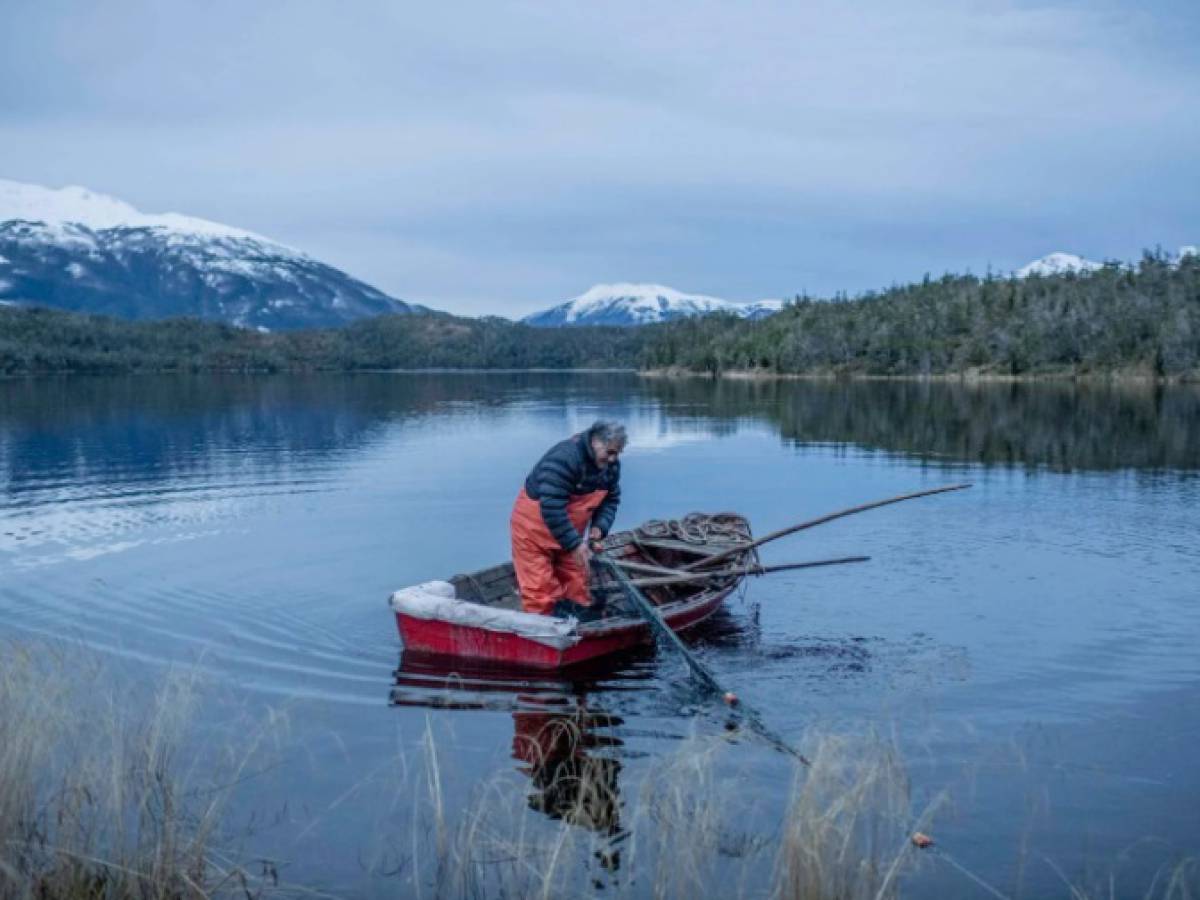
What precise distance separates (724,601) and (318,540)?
923 cm

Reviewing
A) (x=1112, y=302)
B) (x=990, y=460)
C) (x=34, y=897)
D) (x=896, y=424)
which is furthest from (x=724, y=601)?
(x=1112, y=302)

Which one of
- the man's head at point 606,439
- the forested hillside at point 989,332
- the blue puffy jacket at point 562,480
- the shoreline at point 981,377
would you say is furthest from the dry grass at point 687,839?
the forested hillside at point 989,332

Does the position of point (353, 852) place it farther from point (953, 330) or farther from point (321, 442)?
point (953, 330)

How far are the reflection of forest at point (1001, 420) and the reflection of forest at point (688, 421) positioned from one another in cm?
9

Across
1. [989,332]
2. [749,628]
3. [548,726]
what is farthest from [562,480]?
[989,332]

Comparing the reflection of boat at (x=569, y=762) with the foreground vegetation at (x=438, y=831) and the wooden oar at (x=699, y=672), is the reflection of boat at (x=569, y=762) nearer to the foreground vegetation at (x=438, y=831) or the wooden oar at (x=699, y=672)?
the foreground vegetation at (x=438, y=831)

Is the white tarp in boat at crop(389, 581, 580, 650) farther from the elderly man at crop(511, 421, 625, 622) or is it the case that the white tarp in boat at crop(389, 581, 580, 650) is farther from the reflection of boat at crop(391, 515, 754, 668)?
the elderly man at crop(511, 421, 625, 622)

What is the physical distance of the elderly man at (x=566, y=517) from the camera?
1242 cm

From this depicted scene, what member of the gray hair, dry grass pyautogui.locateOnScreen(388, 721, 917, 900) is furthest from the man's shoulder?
dry grass pyautogui.locateOnScreen(388, 721, 917, 900)

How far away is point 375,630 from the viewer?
1463 centimetres

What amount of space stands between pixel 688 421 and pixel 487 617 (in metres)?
44.8

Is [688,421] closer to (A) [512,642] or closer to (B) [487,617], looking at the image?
(A) [512,642]

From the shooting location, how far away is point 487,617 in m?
12.3

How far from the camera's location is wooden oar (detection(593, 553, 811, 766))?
10.2m
